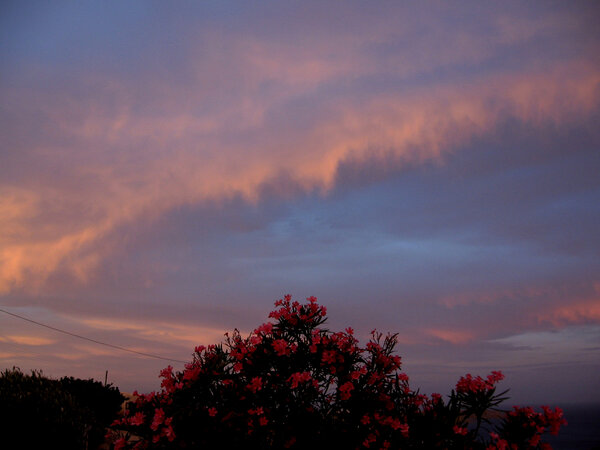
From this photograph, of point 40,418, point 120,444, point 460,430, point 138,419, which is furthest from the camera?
point 40,418

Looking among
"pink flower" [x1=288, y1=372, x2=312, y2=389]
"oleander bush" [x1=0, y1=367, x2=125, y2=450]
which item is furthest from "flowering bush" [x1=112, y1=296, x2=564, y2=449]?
"oleander bush" [x1=0, y1=367, x2=125, y2=450]

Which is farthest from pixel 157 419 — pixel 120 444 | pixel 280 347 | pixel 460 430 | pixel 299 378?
pixel 460 430

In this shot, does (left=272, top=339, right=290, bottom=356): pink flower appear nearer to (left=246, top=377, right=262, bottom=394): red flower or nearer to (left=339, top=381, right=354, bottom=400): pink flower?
(left=246, top=377, right=262, bottom=394): red flower

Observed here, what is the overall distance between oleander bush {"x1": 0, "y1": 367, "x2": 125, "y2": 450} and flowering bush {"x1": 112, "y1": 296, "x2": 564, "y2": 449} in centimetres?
604

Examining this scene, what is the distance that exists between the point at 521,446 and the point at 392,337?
264 centimetres

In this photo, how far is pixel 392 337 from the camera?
30.5ft

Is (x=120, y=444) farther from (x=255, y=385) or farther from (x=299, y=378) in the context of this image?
(x=299, y=378)

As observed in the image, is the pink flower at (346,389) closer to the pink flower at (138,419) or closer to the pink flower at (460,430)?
the pink flower at (460,430)

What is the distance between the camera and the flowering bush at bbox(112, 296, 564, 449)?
8195 mm

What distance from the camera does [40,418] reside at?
1362cm

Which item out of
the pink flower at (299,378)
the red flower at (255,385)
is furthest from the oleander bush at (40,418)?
the pink flower at (299,378)

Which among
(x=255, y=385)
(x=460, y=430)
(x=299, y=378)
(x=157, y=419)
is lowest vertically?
(x=157, y=419)

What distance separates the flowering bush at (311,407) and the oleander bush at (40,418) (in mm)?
6041

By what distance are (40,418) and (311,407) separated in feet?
29.9
